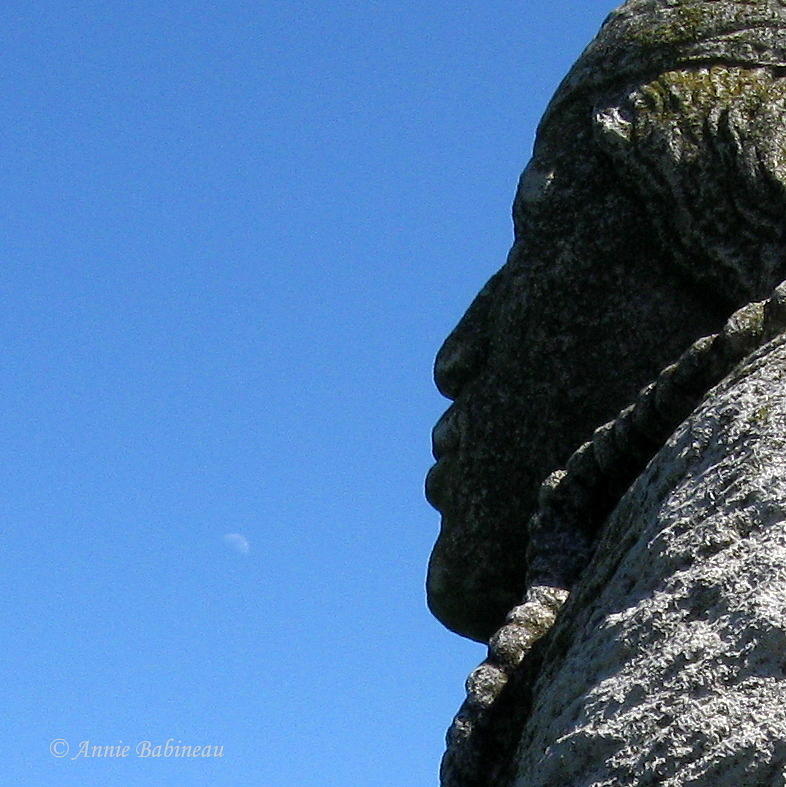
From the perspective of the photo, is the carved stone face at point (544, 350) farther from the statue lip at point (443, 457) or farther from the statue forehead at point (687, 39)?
the statue forehead at point (687, 39)

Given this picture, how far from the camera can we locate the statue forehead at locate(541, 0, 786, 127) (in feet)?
13.9

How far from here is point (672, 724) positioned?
2828mm

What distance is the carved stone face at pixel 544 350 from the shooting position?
4.23 metres

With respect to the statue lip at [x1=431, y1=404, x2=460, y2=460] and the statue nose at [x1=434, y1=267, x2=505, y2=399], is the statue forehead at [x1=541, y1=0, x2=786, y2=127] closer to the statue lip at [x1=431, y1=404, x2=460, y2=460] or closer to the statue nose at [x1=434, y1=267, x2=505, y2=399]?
the statue nose at [x1=434, y1=267, x2=505, y2=399]

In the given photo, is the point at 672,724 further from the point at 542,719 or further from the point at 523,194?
the point at 523,194

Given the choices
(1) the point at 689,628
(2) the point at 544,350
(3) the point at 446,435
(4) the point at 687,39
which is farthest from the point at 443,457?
(1) the point at 689,628

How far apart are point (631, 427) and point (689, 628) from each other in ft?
2.81

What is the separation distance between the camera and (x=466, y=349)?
461 cm

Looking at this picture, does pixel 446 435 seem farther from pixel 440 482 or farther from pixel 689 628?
pixel 689 628

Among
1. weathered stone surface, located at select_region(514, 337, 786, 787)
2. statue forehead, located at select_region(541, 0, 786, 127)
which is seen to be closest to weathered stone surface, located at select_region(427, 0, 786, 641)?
statue forehead, located at select_region(541, 0, 786, 127)

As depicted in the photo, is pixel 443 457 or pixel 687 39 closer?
pixel 687 39

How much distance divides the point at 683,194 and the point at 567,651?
1.36 m

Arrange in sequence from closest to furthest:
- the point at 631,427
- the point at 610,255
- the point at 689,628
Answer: the point at 689,628 < the point at 631,427 < the point at 610,255

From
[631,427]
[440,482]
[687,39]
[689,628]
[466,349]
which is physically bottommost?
[689,628]
